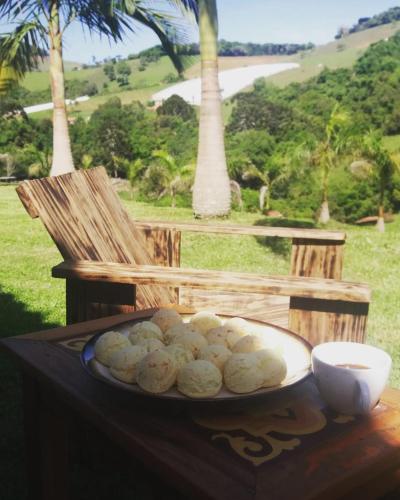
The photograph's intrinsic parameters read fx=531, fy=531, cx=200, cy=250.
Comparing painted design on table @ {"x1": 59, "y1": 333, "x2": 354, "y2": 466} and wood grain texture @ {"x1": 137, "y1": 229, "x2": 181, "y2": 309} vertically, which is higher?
painted design on table @ {"x1": 59, "y1": 333, "x2": 354, "y2": 466}

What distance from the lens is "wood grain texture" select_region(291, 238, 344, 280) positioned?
270 centimetres

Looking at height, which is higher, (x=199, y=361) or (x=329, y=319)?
(x=199, y=361)

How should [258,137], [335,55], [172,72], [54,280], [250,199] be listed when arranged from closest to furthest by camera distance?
[54,280], [250,199], [258,137], [335,55], [172,72]

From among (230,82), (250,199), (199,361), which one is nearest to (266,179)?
(250,199)

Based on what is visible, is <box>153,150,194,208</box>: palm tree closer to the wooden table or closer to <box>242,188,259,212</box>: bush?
<box>242,188,259,212</box>: bush

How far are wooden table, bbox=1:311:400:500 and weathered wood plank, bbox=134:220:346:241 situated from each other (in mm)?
1420

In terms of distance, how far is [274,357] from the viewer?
120 cm

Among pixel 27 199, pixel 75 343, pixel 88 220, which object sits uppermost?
pixel 27 199

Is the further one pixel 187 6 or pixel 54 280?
pixel 187 6

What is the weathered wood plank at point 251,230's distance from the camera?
269cm

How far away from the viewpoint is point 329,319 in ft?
6.63

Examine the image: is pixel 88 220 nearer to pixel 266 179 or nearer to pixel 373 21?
pixel 266 179

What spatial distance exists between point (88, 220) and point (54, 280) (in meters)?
2.97

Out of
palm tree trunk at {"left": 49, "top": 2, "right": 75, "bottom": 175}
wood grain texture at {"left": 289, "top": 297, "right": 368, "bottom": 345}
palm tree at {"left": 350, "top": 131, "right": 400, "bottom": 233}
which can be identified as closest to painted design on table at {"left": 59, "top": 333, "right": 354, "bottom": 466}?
wood grain texture at {"left": 289, "top": 297, "right": 368, "bottom": 345}
